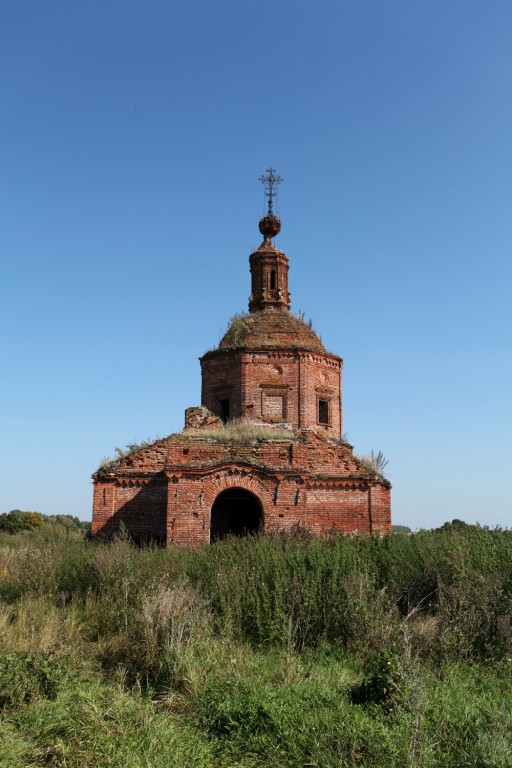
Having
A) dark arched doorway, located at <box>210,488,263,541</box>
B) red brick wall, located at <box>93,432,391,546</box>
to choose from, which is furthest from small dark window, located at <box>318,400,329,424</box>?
dark arched doorway, located at <box>210,488,263,541</box>

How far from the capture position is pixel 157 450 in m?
Answer: 19.5

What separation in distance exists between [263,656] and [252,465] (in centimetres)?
948

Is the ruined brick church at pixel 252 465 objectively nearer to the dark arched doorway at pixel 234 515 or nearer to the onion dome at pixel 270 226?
the dark arched doorway at pixel 234 515

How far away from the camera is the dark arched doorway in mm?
20188

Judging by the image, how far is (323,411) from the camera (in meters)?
24.7

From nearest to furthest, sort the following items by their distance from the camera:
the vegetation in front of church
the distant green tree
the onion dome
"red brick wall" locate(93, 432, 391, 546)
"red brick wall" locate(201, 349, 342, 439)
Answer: the vegetation in front of church < "red brick wall" locate(93, 432, 391, 546) < "red brick wall" locate(201, 349, 342, 439) < the onion dome < the distant green tree

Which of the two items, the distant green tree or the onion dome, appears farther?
the distant green tree

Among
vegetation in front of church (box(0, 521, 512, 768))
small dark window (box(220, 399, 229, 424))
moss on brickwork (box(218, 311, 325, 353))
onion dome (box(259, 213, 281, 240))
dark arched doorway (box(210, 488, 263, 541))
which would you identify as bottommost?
vegetation in front of church (box(0, 521, 512, 768))

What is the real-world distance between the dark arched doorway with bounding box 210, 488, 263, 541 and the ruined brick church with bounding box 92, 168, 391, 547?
1.3 inches

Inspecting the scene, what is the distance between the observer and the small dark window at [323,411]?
80.6 ft

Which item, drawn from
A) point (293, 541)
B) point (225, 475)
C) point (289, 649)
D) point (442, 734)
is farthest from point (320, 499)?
point (442, 734)

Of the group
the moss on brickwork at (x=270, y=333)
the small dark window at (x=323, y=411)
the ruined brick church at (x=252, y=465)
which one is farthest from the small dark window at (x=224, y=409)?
the small dark window at (x=323, y=411)

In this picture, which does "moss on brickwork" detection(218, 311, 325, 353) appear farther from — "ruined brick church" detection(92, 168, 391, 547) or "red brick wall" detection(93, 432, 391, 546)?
"red brick wall" detection(93, 432, 391, 546)

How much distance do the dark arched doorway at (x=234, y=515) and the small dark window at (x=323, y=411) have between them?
5.42 metres
